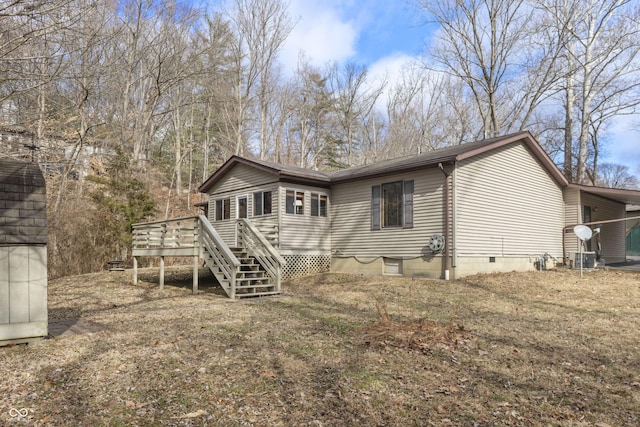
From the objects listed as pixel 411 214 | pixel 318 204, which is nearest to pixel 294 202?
pixel 318 204

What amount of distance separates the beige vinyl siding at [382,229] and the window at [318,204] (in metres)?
0.34

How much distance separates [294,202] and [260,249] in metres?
3.33

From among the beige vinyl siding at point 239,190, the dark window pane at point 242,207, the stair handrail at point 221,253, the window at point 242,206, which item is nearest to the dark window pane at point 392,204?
the beige vinyl siding at point 239,190

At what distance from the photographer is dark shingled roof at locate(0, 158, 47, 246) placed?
5.74 meters

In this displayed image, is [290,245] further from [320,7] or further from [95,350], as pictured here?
[320,7]

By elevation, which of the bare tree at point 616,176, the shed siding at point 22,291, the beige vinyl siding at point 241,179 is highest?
the bare tree at point 616,176

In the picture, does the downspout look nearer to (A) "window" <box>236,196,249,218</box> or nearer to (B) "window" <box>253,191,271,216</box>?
(B) "window" <box>253,191,271,216</box>

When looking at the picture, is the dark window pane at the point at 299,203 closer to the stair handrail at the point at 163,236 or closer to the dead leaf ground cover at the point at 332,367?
the stair handrail at the point at 163,236

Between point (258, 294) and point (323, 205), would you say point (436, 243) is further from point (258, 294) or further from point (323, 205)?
point (258, 294)

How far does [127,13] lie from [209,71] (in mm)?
4922

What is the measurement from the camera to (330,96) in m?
34.7

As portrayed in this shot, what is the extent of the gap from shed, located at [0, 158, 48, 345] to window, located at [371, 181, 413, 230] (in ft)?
33.2

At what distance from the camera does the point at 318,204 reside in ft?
52.2

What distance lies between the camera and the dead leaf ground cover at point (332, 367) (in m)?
3.77
